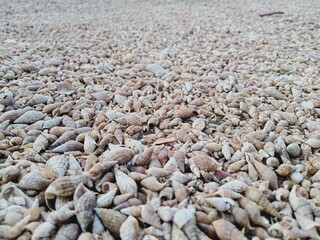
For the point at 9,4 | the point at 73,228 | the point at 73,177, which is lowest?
the point at 73,228

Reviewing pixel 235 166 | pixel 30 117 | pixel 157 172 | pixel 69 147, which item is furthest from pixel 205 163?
pixel 30 117

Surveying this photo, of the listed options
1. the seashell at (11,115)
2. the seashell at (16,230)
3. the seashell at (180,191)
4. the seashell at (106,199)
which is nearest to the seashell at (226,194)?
the seashell at (180,191)

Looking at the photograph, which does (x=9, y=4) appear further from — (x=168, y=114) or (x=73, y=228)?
(x=73, y=228)

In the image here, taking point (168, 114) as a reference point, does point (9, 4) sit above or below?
above

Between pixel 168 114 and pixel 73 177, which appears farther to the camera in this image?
pixel 168 114

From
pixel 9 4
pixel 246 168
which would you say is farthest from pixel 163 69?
pixel 9 4

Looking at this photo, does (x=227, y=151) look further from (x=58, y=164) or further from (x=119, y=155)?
(x=58, y=164)

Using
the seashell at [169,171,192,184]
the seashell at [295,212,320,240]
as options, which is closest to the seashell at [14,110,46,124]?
the seashell at [169,171,192,184]
